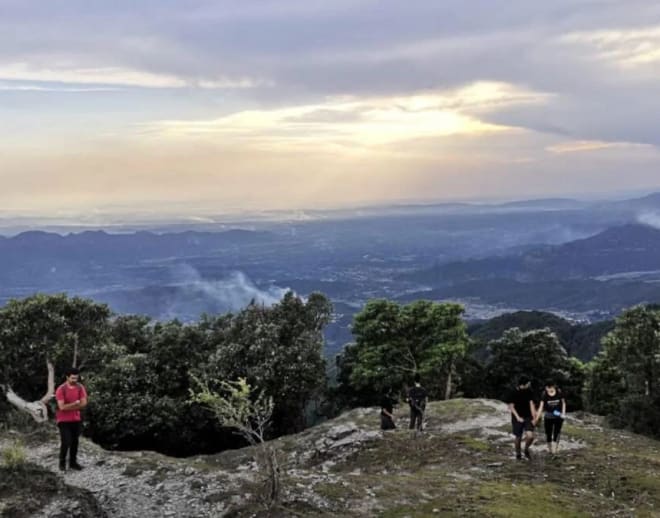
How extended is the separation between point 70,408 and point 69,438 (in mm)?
1523

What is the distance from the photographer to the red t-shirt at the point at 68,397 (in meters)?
15.8

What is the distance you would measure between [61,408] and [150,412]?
16591 mm

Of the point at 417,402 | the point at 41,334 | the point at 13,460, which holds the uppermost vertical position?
the point at 41,334

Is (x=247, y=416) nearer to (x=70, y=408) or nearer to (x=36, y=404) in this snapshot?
(x=70, y=408)

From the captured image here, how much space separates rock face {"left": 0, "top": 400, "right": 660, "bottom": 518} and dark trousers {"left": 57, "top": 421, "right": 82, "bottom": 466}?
512mm

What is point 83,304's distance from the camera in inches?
1200

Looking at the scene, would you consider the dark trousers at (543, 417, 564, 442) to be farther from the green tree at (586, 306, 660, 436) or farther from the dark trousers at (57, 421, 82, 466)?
the dark trousers at (57, 421, 82, 466)

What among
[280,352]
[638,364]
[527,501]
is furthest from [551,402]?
[280,352]

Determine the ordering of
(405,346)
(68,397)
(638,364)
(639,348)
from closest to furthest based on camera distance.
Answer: (68,397)
(638,364)
(639,348)
(405,346)

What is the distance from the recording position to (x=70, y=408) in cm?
1595

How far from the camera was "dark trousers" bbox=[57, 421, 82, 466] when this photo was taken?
16.5 meters

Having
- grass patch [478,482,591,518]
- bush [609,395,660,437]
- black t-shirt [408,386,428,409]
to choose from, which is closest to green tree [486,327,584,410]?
bush [609,395,660,437]

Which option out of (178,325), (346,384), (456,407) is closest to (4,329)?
(178,325)

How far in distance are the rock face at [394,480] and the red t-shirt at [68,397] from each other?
1.76 m
